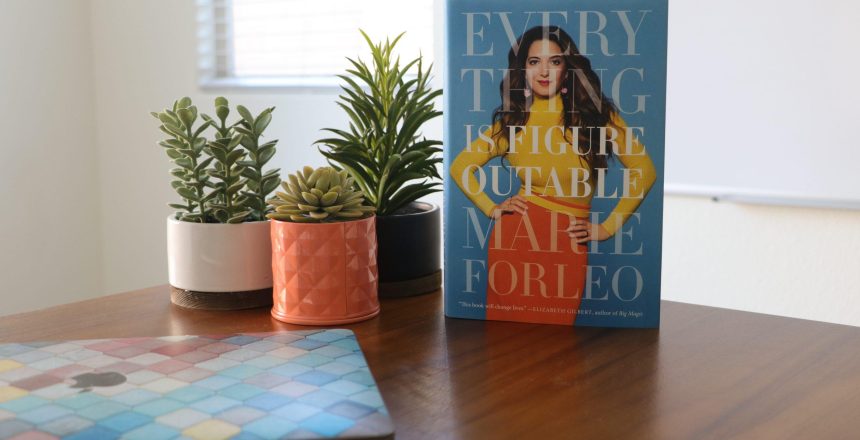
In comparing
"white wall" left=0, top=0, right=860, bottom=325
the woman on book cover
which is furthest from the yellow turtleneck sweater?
"white wall" left=0, top=0, right=860, bottom=325

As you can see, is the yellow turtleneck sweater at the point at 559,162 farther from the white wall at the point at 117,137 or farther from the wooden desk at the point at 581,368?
the white wall at the point at 117,137

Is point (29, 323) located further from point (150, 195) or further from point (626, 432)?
point (150, 195)

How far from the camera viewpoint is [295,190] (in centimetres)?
81

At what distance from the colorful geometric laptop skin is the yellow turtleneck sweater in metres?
0.22

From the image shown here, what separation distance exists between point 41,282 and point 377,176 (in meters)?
2.03

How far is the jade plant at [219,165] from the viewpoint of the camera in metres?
0.87

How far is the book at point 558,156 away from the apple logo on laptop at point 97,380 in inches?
13.2

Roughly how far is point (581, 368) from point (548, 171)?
0.20 meters

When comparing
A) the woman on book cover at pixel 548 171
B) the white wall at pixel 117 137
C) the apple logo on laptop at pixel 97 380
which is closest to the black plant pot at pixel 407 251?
the woman on book cover at pixel 548 171

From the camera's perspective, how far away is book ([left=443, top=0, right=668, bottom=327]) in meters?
0.79

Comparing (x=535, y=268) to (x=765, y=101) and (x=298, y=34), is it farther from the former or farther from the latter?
(x=298, y=34)

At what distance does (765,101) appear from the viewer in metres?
1.72

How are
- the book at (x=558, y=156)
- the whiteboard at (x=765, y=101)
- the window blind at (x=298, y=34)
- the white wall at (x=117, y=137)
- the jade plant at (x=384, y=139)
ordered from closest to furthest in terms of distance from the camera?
the book at (x=558, y=156), the jade plant at (x=384, y=139), the whiteboard at (x=765, y=101), the window blind at (x=298, y=34), the white wall at (x=117, y=137)

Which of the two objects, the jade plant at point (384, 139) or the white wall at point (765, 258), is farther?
the white wall at point (765, 258)
